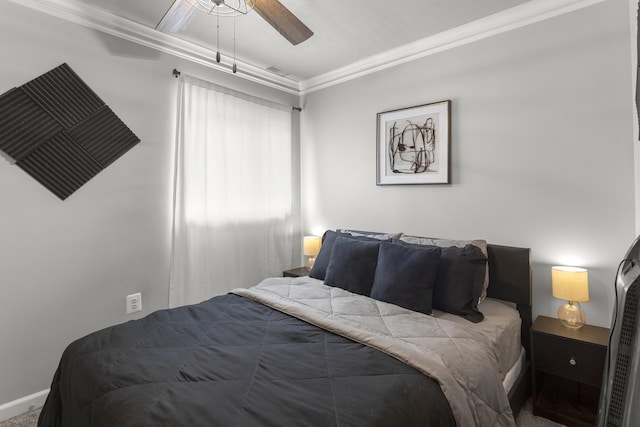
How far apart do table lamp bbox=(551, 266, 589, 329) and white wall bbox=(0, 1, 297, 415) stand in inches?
112

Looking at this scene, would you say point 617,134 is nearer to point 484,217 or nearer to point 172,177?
point 484,217

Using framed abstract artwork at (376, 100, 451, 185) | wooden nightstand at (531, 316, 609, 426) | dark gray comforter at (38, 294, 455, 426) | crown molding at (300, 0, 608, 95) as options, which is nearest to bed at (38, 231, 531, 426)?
dark gray comforter at (38, 294, 455, 426)

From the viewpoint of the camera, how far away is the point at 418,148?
112 inches

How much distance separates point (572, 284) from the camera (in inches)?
76.9

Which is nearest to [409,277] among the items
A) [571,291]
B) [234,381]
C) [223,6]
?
[571,291]

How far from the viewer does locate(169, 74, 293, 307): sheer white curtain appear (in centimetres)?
279

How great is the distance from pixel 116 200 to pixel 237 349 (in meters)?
1.66

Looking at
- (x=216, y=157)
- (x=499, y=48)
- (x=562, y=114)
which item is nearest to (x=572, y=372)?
(x=562, y=114)

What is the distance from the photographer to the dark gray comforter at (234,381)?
41.2 inches

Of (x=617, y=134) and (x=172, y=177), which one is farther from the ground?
(x=617, y=134)

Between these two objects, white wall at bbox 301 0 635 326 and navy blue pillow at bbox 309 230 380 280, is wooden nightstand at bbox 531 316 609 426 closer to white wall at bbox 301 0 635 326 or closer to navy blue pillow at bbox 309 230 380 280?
white wall at bbox 301 0 635 326

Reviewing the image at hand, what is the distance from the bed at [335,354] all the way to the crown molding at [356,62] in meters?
1.62

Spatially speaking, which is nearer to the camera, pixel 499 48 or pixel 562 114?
pixel 562 114

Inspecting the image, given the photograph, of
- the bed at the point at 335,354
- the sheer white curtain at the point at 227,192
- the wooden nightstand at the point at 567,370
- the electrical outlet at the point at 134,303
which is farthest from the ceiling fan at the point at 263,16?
the wooden nightstand at the point at 567,370
